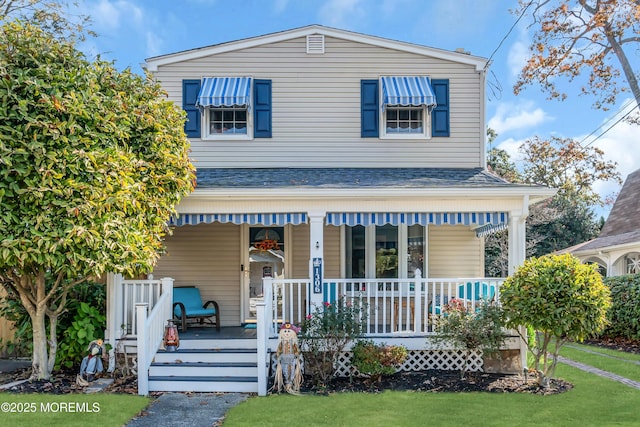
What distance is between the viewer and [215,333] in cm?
980

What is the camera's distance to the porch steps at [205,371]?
26.1ft

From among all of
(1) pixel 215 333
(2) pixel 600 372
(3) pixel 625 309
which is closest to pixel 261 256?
(1) pixel 215 333

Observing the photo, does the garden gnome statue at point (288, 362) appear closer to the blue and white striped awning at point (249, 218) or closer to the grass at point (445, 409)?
the grass at point (445, 409)

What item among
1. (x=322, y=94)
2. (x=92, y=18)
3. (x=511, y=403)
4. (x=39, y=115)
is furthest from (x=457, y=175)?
(x=92, y=18)

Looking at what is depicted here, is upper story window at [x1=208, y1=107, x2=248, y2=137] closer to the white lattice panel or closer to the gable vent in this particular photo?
the gable vent

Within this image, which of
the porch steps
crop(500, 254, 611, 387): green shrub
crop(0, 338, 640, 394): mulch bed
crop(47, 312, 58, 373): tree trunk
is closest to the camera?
crop(500, 254, 611, 387): green shrub

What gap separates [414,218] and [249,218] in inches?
114

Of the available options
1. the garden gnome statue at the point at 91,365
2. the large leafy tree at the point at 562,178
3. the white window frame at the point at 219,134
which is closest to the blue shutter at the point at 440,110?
the white window frame at the point at 219,134

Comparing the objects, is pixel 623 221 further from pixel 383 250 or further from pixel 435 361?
pixel 435 361

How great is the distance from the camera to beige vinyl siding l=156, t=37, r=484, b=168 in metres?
11.3

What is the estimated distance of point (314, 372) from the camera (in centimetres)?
827

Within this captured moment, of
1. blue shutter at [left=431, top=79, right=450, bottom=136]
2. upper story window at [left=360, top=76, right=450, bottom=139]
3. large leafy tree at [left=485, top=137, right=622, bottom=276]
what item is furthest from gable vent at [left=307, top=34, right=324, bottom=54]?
large leafy tree at [left=485, top=137, right=622, bottom=276]

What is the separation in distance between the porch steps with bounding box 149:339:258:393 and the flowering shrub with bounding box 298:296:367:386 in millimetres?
960

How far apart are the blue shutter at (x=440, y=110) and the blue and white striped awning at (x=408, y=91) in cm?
24
